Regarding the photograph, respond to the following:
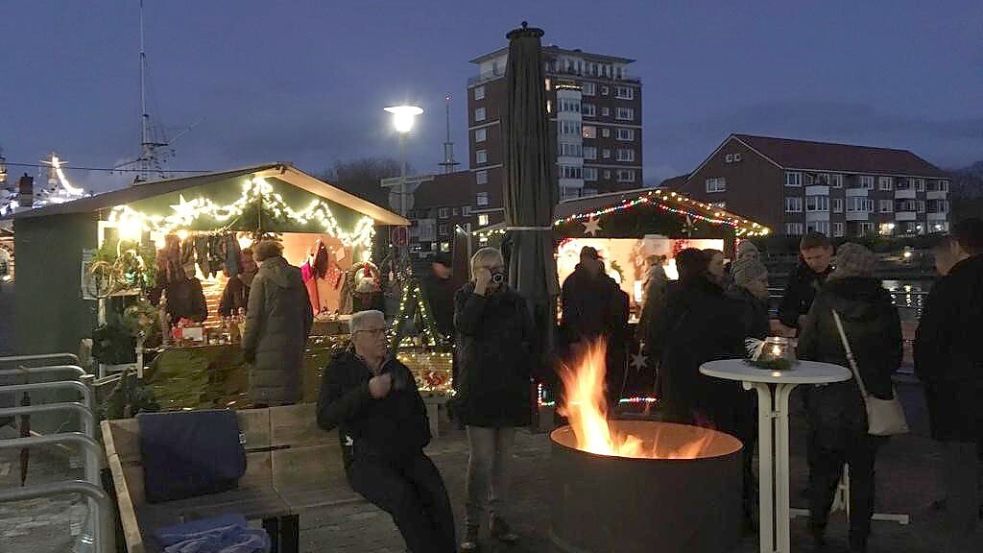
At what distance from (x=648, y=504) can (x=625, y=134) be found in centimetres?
7463

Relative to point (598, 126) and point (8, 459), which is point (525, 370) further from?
point (598, 126)

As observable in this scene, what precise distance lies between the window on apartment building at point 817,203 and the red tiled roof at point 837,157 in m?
2.06

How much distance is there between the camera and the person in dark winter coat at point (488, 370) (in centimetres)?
474

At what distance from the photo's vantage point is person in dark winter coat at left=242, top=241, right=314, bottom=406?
655 centimetres

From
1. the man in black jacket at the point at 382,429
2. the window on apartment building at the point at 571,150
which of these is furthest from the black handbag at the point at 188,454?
the window on apartment building at the point at 571,150

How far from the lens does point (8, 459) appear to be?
7.77m

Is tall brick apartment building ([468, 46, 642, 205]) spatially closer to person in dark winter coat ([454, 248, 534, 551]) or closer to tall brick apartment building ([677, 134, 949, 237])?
tall brick apartment building ([677, 134, 949, 237])

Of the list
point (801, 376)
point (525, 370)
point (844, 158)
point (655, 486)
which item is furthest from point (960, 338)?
point (844, 158)

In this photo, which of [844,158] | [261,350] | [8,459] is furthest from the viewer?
[844,158]

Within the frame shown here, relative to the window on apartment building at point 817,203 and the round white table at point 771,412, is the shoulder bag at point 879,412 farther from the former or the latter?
the window on apartment building at point 817,203

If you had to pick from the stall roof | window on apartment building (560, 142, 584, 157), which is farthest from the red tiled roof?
the stall roof

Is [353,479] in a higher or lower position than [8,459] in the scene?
higher

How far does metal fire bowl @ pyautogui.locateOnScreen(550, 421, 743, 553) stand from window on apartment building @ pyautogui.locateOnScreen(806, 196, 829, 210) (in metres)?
57.6

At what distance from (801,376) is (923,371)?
1174 mm
